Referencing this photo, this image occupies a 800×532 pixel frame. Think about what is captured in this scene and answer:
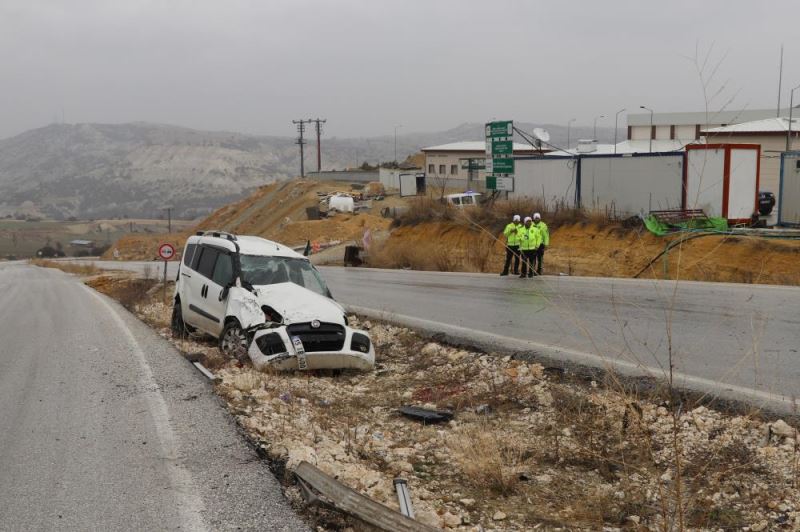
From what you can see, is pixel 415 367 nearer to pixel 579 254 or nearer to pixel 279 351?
pixel 279 351

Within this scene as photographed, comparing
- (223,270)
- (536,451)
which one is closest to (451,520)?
(536,451)

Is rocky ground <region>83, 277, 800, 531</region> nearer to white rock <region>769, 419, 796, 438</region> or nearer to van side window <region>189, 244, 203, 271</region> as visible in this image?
white rock <region>769, 419, 796, 438</region>

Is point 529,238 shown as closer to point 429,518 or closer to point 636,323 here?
point 636,323

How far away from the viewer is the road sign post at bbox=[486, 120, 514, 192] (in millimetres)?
33156

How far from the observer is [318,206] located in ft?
211

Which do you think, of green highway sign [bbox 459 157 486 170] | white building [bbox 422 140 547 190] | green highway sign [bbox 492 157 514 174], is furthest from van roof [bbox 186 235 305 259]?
white building [bbox 422 140 547 190]

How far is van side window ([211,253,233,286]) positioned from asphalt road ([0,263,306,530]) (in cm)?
145

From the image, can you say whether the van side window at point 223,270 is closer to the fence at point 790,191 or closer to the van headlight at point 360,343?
the van headlight at point 360,343

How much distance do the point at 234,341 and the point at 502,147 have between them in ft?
81.2

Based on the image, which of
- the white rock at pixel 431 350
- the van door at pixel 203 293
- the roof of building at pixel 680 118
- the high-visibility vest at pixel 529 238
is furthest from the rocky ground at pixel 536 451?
the roof of building at pixel 680 118

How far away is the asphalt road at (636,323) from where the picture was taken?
814 centimetres

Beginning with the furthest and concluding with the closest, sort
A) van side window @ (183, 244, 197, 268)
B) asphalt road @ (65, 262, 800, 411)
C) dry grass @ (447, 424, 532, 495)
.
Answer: van side window @ (183, 244, 197, 268)
asphalt road @ (65, 262, 800, 411)
dry grass @ (447, 424, 532, 495)

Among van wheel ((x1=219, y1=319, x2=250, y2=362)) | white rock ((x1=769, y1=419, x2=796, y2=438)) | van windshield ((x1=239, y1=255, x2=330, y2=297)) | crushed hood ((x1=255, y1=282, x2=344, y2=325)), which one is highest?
van windshield ((x1=239, y1=255, x2=330, y2=297))

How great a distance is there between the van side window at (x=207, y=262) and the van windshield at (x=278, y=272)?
804 mm
